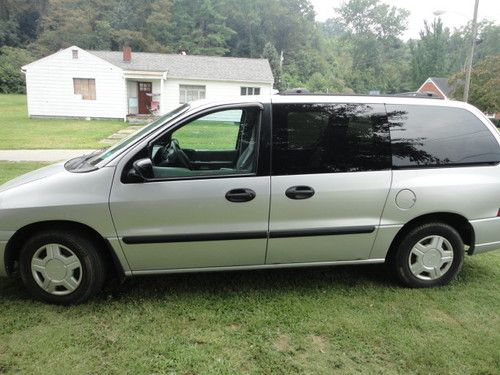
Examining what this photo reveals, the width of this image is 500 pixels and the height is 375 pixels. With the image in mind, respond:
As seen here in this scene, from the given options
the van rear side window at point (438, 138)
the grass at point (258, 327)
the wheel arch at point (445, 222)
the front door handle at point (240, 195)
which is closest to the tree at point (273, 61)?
the van rear side window at point (438, 138)

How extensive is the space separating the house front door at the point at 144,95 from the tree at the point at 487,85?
62.7 ft

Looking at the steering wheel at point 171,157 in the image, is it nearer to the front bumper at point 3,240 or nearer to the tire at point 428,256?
the front bumper at point 3,240

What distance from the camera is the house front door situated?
88.5ft

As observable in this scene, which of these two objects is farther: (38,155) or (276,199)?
(38,155)

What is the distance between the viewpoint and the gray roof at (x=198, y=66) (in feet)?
87.3

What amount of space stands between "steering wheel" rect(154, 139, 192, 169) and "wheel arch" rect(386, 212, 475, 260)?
2049 mm

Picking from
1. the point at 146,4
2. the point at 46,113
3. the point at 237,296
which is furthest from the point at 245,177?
the point at 146,4

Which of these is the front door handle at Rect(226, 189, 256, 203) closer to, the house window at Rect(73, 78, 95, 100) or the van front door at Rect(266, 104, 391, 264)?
the van front door at Rect(266, 104, 391, 264)

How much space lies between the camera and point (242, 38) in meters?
68.6

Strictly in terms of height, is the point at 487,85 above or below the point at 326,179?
above

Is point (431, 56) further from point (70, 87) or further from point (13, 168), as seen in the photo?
point (13, 168)

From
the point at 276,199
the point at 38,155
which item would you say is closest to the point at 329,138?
the point at 276,199

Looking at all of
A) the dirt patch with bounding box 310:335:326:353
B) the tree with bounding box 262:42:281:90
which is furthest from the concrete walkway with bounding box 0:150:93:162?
the tree with bounding box 262:42:281:90

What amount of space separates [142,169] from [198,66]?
25.9m
